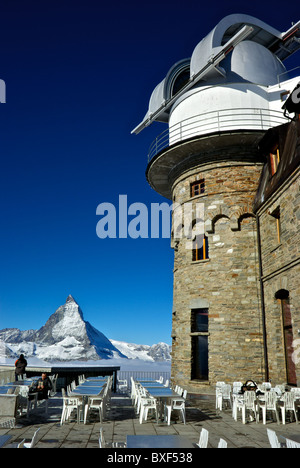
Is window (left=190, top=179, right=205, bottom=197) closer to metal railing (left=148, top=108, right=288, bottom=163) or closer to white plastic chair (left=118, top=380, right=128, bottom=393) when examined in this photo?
Result: metal railing (left=148, top=108, right=288, bottom=163)

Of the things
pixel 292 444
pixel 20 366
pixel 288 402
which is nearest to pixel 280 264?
pixel 288 402

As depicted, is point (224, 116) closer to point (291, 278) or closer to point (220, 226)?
point (220, 226)

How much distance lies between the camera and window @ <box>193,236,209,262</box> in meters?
15.9

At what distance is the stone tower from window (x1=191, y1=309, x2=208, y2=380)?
0.13 feet

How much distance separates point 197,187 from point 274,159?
12.6ft

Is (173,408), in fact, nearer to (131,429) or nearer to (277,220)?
(131,429)

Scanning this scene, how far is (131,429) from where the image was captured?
28.8ft

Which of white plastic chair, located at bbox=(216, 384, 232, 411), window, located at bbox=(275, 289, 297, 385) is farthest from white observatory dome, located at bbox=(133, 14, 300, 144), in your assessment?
white plastic chair, located at bbox=(216, 384, 232, 411)

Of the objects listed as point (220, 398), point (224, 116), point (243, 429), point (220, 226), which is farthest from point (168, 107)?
point (243, 429)

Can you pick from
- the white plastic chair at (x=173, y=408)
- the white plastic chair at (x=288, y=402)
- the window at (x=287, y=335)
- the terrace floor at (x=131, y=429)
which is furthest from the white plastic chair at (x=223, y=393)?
the white plastic chair at (x=288, y=402)

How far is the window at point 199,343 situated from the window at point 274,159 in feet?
21.0

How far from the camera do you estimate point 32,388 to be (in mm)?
11375

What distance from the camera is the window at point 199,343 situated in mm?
14859
